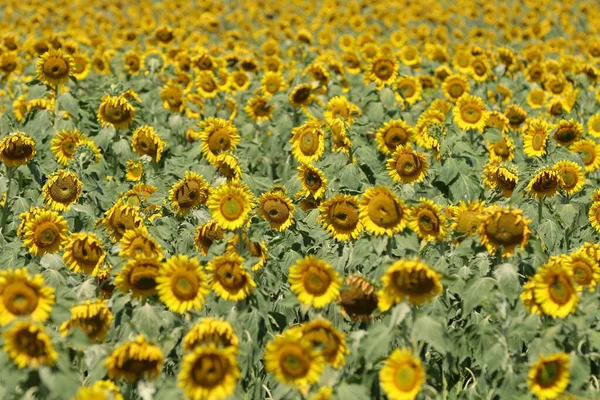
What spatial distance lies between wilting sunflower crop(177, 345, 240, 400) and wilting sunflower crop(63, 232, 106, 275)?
1.35 m

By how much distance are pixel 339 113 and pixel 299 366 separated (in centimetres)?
445

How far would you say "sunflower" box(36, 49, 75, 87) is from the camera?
7.43 m

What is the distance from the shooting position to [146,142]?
7129 millimetres

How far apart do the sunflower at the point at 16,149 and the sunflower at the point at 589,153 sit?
5364 mm

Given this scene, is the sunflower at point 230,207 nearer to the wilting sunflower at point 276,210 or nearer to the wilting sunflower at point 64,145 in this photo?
the wilting sunflower at point 276,210

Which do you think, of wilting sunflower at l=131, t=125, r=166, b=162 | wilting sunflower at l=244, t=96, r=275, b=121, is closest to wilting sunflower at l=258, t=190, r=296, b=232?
wilting sunflower at l=131, t=125, r=166, b=162

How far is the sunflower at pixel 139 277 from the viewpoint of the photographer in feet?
13.7

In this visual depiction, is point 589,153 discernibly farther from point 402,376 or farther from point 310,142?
point 402,376

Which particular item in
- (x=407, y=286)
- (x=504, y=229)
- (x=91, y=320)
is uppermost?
(x=504, y=229)

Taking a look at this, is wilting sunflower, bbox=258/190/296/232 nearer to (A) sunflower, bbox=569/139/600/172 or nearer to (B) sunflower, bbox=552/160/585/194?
(B) sunflower, bbox=552/160/585/194

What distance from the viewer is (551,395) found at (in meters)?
3.92

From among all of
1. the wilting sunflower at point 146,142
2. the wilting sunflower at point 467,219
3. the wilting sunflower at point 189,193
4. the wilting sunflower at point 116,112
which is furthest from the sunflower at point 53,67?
the wilting sunflower at point 467,219

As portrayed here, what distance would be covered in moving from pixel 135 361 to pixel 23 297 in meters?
0.73

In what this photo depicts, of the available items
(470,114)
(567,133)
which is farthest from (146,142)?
(567,133)
